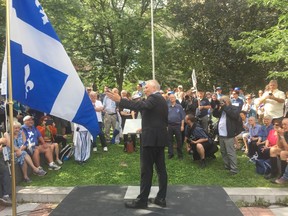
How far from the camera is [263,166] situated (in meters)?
7.49

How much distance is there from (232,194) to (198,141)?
1971 mm

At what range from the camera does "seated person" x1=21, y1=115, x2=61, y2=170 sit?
7578mm

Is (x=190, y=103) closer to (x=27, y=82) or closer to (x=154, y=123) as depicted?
(x=154, y=123)

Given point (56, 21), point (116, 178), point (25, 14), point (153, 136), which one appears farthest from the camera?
point (56, 21)

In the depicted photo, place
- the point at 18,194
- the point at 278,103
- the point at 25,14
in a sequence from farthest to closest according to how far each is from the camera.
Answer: the point at 278,103
the point at 18,194
the point at 25,14

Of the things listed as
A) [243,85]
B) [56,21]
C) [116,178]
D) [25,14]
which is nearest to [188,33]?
[243,85]

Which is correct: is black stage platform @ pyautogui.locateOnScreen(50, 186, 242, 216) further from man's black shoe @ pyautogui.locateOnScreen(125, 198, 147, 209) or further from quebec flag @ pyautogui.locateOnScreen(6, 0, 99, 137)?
quebec flag @ pyautogui.locateOnScreen(6, 0, 99, 137)

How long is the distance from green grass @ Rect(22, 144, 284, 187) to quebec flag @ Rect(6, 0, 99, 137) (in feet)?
12.4

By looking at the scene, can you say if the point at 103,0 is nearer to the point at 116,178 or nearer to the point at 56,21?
the point at 56,21

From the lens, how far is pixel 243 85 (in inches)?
833

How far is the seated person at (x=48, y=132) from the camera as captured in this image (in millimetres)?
8414

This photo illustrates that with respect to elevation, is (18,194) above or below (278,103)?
below

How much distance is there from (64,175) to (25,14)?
187 inches

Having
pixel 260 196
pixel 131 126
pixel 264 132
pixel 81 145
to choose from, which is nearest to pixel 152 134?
pixel 131 126
